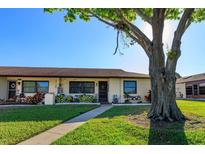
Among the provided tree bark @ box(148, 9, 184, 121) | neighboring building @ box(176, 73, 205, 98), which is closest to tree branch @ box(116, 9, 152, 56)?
tree bark @ box(148, 9, 184, 121)

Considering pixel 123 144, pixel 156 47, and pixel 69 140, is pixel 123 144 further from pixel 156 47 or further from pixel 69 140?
pixel 156 47

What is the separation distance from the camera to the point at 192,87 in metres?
36.0

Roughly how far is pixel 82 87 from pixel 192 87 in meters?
21.0

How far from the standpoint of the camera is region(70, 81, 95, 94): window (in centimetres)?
2245

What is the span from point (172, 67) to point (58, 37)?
1011 centimetres

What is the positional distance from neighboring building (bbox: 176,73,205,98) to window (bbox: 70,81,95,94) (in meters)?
18.1

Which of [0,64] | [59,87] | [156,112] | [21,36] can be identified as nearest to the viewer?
[156,112]

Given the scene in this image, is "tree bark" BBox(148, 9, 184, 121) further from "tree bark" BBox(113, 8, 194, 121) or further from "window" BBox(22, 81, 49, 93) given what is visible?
"window" BBox(22, 81, 49, 93)

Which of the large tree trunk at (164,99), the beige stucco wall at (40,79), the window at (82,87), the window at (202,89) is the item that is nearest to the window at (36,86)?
the beige stucco wall at (40,79)

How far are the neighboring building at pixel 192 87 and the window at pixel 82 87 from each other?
713 inches

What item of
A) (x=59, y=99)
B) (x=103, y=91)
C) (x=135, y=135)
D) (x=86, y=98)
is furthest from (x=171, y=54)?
(x=59, y=99)

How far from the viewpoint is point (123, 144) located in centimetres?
602

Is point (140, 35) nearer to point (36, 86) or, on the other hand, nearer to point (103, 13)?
point (103, 13)

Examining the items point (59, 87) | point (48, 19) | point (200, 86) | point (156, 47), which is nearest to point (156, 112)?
point (156, 47)
